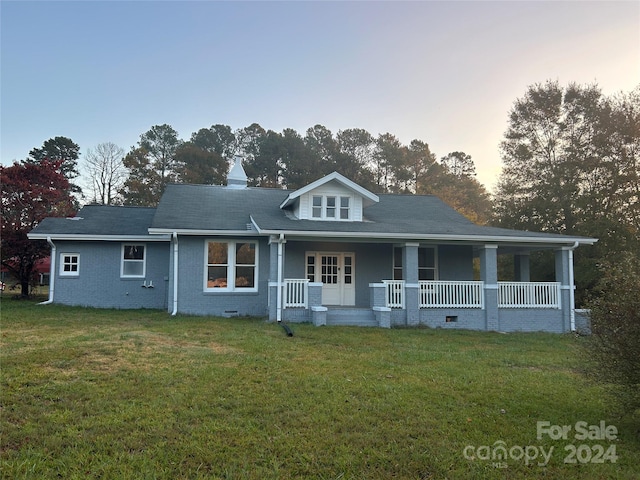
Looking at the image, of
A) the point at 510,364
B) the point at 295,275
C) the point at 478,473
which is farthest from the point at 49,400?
the point at 295,275

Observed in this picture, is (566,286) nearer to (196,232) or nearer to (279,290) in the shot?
(279,290)

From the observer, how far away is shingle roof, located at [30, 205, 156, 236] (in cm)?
1467

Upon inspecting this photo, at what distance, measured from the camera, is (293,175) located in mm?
36688

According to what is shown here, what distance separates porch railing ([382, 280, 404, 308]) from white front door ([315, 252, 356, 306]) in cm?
173

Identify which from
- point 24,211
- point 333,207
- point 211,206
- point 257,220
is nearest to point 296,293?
point 257,220

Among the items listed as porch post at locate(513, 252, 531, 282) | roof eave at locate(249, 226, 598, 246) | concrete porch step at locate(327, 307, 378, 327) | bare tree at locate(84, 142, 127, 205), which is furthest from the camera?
bare tree at locate(84, 142, 127, 205)

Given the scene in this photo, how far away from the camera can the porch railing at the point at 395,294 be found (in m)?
12.5

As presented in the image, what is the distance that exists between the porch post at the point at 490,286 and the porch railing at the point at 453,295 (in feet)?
0.56

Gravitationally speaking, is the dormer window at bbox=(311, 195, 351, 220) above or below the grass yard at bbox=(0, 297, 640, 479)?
above

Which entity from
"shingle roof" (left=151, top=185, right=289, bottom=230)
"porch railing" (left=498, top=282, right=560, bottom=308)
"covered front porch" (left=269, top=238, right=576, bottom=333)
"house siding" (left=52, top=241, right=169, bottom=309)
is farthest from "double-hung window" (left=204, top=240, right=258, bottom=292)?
"porch railing" (left=498, top=282, right=560, bottom=308)

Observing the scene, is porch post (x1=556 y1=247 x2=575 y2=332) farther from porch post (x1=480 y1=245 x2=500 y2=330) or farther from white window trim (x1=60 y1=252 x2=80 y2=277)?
white window trim (x1=60 y1=252 x2=80 y2=277)

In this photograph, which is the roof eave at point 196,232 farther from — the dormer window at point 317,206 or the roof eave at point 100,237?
the dormer window at point 317,206

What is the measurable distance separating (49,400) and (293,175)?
3290cm

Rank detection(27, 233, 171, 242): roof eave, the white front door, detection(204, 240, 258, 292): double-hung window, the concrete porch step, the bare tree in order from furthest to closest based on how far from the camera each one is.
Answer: the bare tree < detection(27, 233, 171, 242): roof eave < the white front door < detection(204, 240, 258, 292): double-hung window < the concrete porch step
